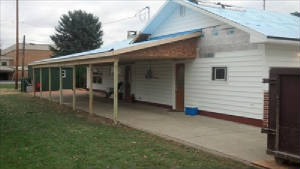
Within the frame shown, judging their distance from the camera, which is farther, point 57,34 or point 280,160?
point 57,34

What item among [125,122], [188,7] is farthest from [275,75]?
[188,7]

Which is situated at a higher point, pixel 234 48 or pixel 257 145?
pixel 234 48

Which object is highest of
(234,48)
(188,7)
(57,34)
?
(57,34)

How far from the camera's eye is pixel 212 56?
1151cm

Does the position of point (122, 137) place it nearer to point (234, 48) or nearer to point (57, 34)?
point (234, 48)

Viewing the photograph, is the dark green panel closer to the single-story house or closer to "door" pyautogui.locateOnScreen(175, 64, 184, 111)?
the single-story house

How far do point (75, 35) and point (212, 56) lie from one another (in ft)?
114

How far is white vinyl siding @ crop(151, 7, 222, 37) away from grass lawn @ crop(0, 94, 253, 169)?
17.2 feet

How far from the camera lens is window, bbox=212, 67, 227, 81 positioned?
11022 millimetres

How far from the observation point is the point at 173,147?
707 cm

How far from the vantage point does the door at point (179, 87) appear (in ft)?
44.0

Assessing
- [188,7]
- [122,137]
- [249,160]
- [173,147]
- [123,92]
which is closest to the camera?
[249,160]

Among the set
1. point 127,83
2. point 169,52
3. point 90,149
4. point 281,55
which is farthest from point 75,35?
point 90,149

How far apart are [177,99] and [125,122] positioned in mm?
3786
